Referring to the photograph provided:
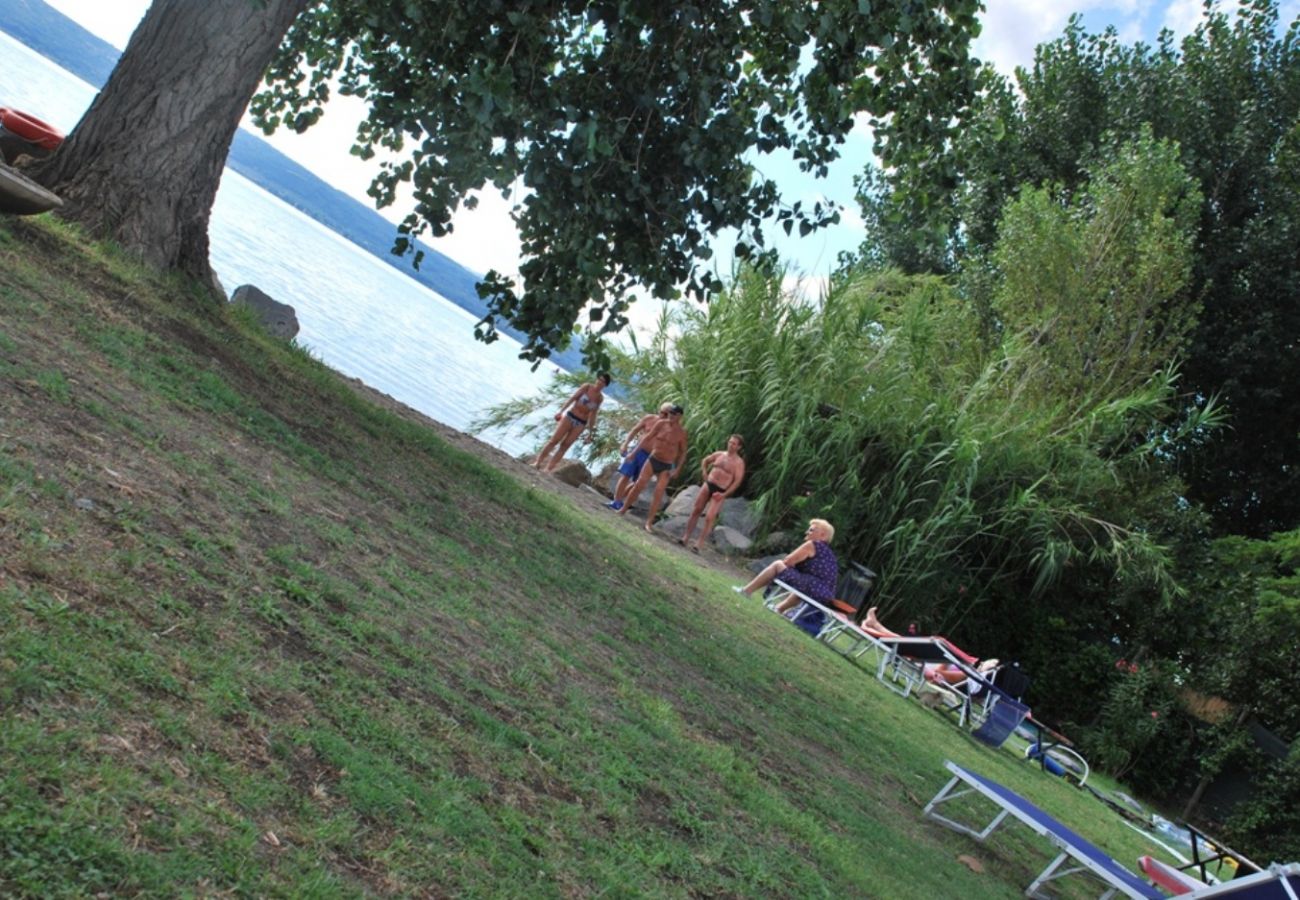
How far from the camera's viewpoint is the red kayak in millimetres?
11297

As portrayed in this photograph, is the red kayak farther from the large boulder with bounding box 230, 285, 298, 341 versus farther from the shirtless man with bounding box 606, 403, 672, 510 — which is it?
the shirtless man with bounding box 606, 403, 672, 510

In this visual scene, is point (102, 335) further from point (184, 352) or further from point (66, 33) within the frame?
point (66, 33)

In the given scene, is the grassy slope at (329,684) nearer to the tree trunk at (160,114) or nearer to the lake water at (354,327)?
the tree trunk at (160,114)

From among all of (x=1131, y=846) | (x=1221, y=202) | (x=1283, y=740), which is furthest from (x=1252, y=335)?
(x=1131, y=846)

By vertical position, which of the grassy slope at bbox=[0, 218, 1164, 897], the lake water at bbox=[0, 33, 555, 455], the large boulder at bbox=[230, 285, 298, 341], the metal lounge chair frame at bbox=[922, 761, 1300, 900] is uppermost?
the metal lounge chair frame at bbox=[922, 761, 1300, 900]

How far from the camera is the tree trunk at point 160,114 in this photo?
9711mm

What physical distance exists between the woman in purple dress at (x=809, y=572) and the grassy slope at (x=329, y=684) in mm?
3907

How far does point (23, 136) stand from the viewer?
38.1ft

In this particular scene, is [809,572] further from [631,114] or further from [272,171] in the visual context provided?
[272,171]

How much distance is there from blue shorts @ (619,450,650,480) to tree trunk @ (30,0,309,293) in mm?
7790

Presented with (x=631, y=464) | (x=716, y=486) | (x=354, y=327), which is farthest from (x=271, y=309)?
(x=354, y=327)

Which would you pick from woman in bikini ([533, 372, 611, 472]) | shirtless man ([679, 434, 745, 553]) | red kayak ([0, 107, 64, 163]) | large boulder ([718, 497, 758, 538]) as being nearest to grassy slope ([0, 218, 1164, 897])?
red kayak ([0, 107, 64, 163])

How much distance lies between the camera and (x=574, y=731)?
533 cm

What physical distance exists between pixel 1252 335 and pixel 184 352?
25.7 metres
